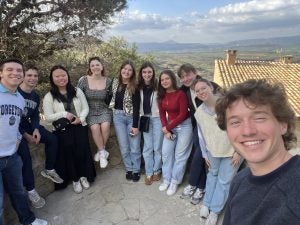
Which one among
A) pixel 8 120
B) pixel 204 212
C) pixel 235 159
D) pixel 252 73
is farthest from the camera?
pixel 252 73

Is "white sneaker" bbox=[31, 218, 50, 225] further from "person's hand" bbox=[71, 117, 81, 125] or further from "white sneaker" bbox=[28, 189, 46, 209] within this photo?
"person's hand" bbox=[71, 117, 81, 125]

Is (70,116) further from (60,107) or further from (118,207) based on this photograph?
(118,207)

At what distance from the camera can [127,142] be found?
4680mm

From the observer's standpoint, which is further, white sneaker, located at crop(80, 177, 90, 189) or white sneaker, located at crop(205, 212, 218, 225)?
white sneaker, located at crop(80, 177, 90, 189)

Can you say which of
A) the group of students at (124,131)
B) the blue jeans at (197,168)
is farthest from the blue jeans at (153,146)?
the blue jeans at (197,168)

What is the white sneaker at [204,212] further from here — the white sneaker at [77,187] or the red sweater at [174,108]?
the white sneaker at [77,187]

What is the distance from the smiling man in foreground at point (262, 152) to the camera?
140 cm

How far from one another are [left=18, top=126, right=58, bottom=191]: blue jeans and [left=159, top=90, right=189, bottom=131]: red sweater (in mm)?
1490

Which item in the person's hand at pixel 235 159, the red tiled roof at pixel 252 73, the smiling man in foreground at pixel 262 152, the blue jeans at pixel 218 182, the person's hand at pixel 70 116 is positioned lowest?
the red tiled roof at pixel 252 73

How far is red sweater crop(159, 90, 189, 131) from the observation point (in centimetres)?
422

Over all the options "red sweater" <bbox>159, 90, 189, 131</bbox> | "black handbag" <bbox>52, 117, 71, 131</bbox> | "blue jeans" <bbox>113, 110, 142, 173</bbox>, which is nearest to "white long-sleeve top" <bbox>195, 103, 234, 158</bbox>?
"red sweater" <bbox>159, 90, 189, 131</bbox>

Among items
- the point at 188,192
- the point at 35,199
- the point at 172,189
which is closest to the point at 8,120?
the point at 35,199

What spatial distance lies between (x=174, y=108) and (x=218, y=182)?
1.11 metres

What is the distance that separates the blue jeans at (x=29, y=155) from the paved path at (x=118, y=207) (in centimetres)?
54
